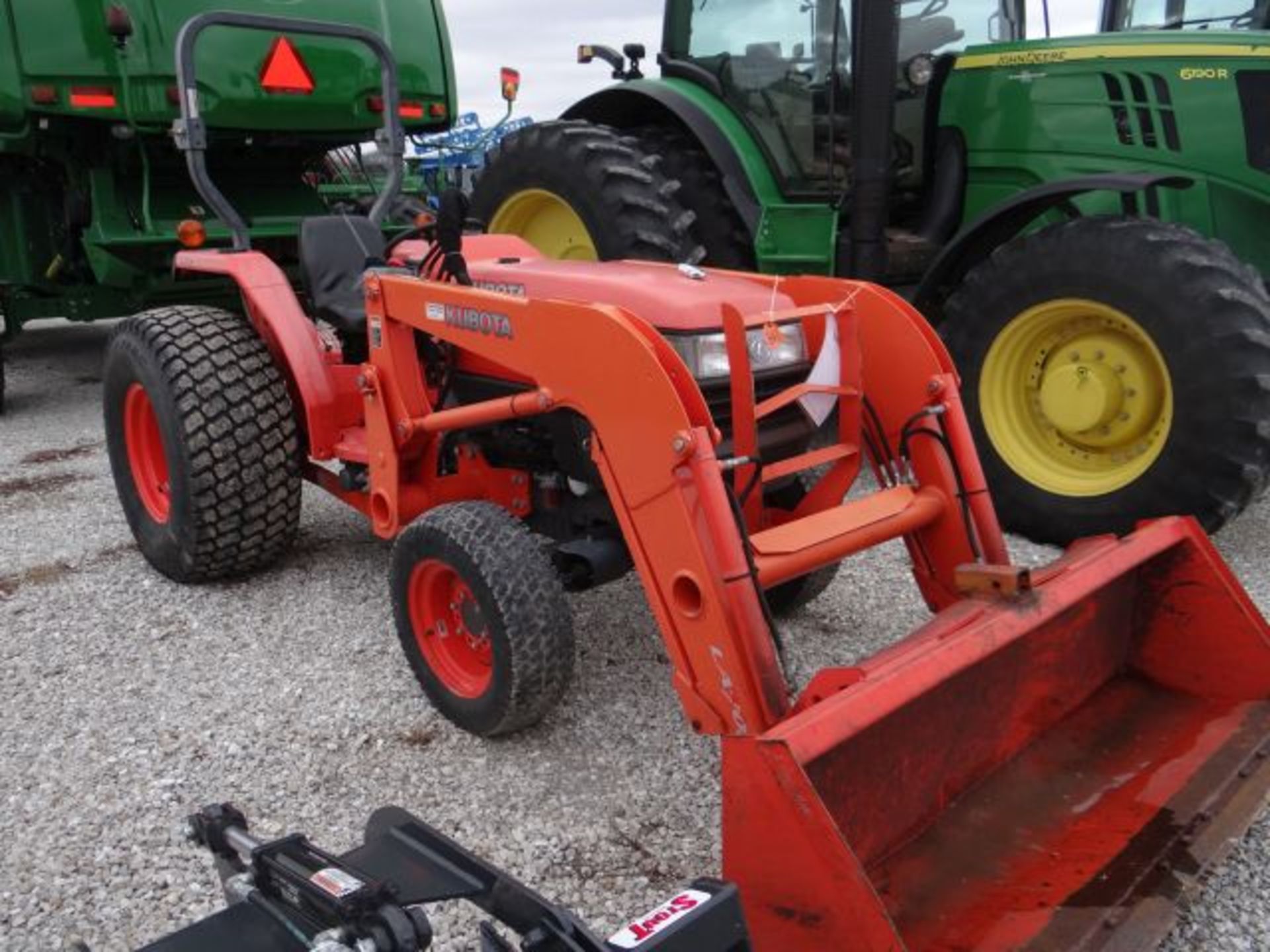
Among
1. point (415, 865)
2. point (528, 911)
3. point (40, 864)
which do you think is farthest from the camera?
point (40, 864)

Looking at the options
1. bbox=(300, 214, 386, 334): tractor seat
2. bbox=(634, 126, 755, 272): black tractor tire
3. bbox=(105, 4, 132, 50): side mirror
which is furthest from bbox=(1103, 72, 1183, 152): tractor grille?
bbox=(105, 4, 132, 50): side mirror

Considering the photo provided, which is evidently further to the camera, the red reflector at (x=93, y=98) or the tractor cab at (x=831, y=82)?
the red reflector at (x=93, y=98)

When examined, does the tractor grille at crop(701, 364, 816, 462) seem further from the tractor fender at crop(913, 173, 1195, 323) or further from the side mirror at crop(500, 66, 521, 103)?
the side mirror at crop(500, 66, 521, 103)

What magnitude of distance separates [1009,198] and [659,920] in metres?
3.38

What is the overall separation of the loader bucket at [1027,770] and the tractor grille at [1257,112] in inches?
87.8

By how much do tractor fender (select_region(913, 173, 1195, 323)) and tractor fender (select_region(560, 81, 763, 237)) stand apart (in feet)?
2.78

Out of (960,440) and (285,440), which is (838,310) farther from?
(285,440)

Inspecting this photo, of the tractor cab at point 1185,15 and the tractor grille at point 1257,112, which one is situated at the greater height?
the tractor cab at point 1185,15

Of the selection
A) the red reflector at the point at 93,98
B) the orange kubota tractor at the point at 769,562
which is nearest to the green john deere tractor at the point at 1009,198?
the orange kubota tractor at the point at 769,562

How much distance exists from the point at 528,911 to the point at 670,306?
1.53 meters

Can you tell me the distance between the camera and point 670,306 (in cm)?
258

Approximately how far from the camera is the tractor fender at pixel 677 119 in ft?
15.9

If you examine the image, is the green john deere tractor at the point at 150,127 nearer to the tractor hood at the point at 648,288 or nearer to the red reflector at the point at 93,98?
the red reflector at the point at 93,98

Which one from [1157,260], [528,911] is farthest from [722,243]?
[528,911]
